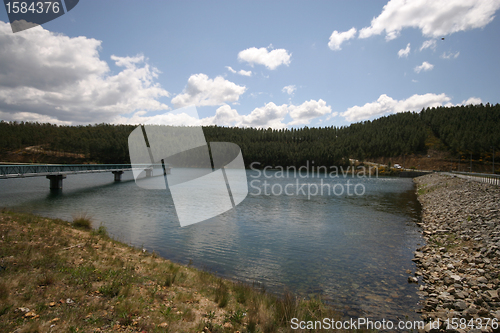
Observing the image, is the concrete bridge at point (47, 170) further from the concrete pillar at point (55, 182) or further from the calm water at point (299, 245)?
the calm water at point (299, 245)

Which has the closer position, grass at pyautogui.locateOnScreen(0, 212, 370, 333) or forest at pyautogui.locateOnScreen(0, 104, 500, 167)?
grass at pyautogui.locateOnScreen(0, 212, 370, 333)

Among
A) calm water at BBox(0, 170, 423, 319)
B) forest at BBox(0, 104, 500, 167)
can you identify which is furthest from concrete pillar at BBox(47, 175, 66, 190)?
forest at BBox(0, 104, 500, 167)

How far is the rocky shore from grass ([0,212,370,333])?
381 cm

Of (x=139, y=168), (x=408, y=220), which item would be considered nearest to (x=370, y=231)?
(x=408, y=220)

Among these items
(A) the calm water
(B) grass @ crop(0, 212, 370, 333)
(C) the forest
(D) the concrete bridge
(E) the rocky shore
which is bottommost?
(A) the calm water

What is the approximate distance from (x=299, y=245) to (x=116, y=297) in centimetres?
1257

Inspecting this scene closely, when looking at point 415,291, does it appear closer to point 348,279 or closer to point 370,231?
point 348,279

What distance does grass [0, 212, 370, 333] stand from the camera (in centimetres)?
616

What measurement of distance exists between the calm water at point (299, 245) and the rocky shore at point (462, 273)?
74 centimetres

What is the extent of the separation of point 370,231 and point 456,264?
31.7 feet

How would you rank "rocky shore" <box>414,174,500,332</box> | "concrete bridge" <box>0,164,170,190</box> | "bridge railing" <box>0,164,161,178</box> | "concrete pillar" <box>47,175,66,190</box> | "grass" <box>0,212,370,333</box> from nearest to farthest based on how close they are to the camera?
1. "grass" <box>0,212,370,333</box>
2. "rocky shore" <box>414,174,500,332</box>
3. "bridge railing" <box>0,164,161,178</box>
4. "concrete bridge" <box>0,164,170,190</box>
5. "concrete pillar" <box>47,175,66,190</box>

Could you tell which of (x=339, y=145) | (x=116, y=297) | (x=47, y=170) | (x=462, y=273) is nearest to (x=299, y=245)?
(x=462, y=273)

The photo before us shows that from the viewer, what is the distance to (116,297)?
7434 mm

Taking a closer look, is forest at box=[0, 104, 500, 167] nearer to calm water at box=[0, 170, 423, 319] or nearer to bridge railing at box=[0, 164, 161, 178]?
bridge railing at box=[0, 164, 161, 178]
